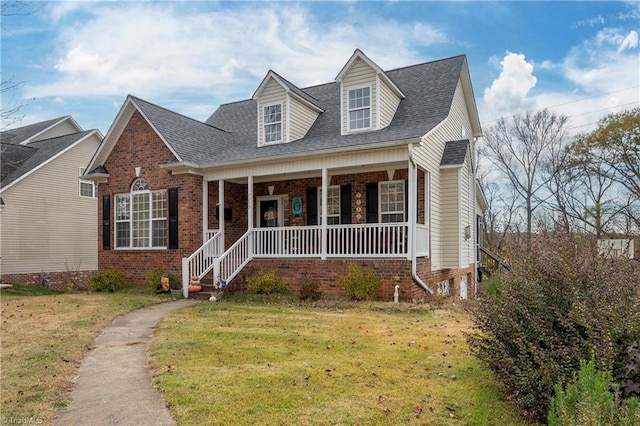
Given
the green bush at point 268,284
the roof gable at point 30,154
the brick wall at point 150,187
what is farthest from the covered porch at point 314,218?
the roof gable at point 30,154

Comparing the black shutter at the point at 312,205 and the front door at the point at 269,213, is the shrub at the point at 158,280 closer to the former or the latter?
the front door at the point at 269,213

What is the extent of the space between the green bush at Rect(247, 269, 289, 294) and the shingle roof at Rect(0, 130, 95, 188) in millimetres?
14870

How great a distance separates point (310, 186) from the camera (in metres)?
15.3

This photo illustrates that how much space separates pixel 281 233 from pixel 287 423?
9.57 metres

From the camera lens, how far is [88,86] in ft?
53.0

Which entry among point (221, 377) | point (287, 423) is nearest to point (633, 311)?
point (287, 423)

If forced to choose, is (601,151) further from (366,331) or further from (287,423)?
(287,423)

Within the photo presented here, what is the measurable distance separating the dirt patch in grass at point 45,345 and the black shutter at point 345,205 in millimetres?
6148

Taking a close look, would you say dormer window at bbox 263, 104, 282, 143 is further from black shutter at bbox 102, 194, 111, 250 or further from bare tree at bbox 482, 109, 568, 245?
bare tree at bbox 482, 109, 568, 245

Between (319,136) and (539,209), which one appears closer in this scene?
(319,136)

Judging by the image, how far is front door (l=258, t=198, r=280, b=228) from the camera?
629 inches

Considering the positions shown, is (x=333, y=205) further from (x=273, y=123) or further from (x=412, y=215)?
(x=412, y=215)

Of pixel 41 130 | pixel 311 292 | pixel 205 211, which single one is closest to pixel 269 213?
pixel 205 211

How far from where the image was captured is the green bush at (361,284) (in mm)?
11531
